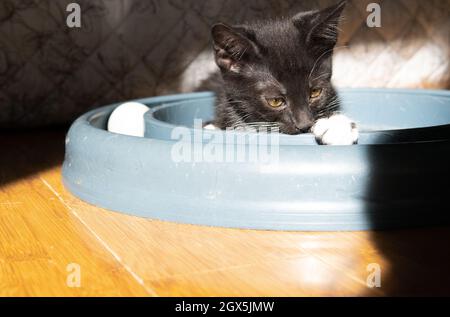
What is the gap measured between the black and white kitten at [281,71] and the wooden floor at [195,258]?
1.64ft

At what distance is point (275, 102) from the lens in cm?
171

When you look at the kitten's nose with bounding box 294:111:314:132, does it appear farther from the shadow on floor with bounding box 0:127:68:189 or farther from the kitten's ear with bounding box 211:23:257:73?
the shadow on floor with bounding box 0:127:68:189

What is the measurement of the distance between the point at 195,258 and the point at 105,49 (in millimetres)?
1746

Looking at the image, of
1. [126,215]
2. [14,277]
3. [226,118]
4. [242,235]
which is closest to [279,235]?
[242,235]

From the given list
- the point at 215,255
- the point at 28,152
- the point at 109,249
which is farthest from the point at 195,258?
the point at 28,152

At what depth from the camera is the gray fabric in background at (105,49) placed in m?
2.49

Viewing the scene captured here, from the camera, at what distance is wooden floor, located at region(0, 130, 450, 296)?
0.98m

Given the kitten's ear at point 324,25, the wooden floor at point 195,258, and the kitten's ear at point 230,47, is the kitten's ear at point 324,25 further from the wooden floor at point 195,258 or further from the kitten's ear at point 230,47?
the wooden floor at point 195,258

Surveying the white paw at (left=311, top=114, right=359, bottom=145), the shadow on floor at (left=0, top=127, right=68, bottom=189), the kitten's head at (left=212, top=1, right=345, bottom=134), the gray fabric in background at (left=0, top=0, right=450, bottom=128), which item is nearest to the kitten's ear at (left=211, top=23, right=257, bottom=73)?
the kitten's head at (left=212, top=1, right=345, bottom=134)

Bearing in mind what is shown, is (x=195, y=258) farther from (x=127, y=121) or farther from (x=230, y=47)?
(x=127, y=121)

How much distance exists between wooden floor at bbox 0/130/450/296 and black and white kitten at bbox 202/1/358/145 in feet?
1.64

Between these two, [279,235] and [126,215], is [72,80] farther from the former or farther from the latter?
[279,235]
